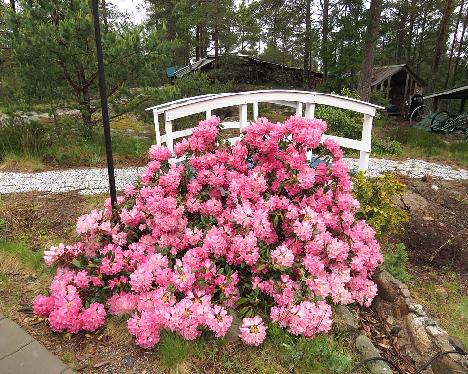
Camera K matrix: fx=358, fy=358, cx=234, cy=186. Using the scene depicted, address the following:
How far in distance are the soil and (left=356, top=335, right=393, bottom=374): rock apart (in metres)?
1.85

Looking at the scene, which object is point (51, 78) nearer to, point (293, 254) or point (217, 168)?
point (217, 168)

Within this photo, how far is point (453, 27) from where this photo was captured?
86.2 feet

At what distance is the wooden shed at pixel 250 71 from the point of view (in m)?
15.5

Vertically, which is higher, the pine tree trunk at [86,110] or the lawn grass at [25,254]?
the pine tree trunk at [86,110]

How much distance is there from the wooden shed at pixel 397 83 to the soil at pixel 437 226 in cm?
1629

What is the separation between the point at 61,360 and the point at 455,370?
98.1 inches

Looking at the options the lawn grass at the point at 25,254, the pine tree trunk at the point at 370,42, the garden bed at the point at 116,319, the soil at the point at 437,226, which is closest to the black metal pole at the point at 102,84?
the lawn grass at the point at 25,254

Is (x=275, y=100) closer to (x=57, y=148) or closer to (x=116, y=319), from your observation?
(x=116, y=319)

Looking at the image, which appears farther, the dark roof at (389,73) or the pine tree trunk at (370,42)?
the dark roof at (389,73)

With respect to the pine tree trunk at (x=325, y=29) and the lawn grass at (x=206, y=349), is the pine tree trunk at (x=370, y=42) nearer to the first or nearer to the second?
the pine tree trunk at (x=325, y=29)

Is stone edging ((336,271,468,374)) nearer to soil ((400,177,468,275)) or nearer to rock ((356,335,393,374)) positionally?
rock ((356,335,393,374))

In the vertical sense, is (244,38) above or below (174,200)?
above

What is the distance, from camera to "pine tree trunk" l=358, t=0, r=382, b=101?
36.9ft

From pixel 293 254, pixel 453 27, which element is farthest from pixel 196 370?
pixel 453 27
